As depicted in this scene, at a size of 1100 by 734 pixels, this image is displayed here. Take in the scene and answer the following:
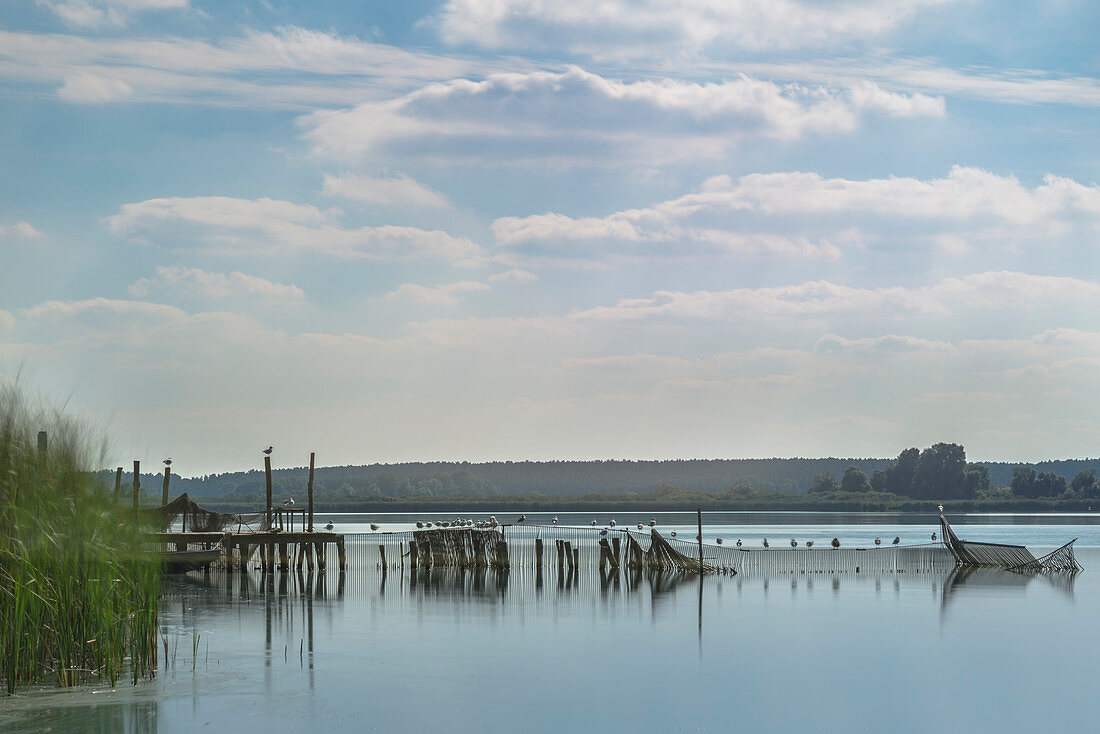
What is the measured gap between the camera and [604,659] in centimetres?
2456

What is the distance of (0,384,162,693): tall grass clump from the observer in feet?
49.4

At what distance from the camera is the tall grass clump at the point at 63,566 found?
1505 centimetres

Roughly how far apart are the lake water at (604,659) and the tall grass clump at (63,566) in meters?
0.52

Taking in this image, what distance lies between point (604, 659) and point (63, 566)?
12.6 meters

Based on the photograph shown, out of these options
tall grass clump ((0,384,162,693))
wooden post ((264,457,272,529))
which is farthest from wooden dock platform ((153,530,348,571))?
tall grass clump ((0,384,162,693))

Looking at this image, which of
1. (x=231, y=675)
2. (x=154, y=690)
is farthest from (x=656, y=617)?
(x=154, y=690)

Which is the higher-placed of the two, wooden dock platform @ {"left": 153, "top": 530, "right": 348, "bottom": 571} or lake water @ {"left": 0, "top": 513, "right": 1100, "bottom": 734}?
wooden dock platform @ {"left": 153, "top": 530, "right": 348, "bottom": 571}

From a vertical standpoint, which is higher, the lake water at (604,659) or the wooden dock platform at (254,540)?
the wooden dock platform at (254,540)

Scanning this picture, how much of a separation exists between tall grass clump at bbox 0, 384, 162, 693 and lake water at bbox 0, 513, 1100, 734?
524 millimetres

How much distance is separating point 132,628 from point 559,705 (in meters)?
7.22

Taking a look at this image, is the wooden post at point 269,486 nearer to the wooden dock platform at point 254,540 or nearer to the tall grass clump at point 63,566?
the wooden dock platform at point 254,540

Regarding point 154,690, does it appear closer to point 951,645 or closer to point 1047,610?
point 951,645

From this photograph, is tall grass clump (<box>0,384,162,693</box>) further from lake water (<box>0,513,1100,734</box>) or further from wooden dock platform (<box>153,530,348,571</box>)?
wooden dock platform (<box>153,530,348,571</box>)

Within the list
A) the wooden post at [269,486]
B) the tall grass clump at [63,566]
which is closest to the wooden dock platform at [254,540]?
the wooden post at [269,486]
